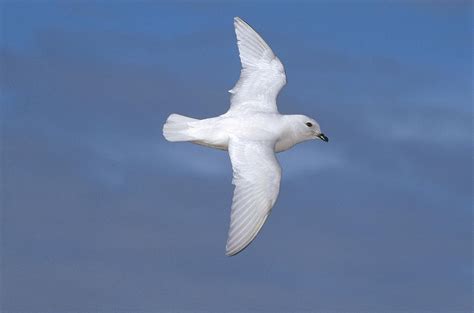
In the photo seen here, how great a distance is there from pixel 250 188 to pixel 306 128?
2.65 metres

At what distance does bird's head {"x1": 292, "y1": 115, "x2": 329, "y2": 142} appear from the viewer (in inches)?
653

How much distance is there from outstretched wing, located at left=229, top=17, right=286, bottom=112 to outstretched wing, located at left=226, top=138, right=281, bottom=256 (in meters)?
1.60

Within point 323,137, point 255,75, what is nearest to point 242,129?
point 323,137

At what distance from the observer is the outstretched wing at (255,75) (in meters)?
16.9

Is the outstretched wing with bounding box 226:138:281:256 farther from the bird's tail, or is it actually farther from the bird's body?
the bird's tail

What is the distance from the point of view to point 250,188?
570 inches

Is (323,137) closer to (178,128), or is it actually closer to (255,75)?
(255,75)

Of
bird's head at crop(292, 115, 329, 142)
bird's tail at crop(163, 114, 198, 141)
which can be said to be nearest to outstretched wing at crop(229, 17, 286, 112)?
bird's head at crop(292, 115, 329, 142)

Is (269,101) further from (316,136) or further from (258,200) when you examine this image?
(258,200)

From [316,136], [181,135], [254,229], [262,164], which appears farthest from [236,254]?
[316,136]

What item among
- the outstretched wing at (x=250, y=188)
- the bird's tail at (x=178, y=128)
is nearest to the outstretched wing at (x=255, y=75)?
the bird's tail at (x=178, y=128)

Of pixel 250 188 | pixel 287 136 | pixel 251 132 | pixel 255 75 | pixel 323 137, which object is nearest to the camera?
pixel 250 188

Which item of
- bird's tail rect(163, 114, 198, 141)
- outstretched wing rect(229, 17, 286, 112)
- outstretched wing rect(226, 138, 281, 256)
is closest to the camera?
outstretched wing rect(226, 138, 281, 256)

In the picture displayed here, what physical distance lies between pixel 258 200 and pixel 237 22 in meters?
4.75
